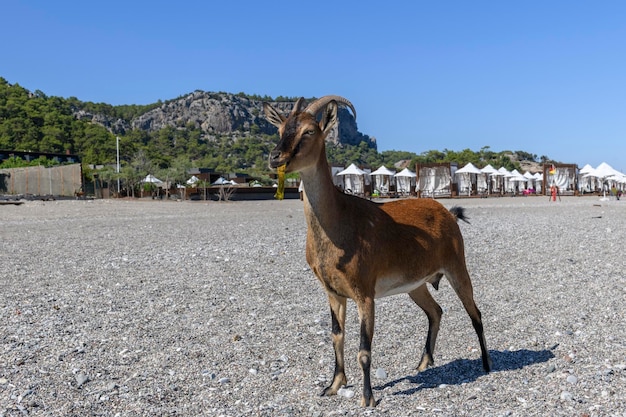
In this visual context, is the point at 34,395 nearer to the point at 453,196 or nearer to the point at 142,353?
the point at 142,353

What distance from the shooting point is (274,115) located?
16.4ft

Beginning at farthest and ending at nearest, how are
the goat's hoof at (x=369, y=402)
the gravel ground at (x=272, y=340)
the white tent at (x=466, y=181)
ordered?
the white tent at (x=466, y=181) → the gravel ground at (x=272, y=340) → the goat's hoof at (x=369, y=402)

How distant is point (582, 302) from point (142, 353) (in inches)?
259

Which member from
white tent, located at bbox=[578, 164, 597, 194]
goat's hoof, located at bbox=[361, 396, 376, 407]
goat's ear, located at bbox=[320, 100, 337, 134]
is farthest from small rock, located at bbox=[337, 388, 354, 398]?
white tent, located at bbox=[578, 164, 597, 194]

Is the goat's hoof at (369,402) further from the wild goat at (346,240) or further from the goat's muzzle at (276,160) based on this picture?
the goat's muzzle at (276,160)

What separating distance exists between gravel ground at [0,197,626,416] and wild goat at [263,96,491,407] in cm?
60

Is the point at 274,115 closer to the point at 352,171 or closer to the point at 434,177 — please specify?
the point at 352,171

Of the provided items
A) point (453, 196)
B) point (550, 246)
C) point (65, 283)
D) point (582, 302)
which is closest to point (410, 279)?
point (582, 302)

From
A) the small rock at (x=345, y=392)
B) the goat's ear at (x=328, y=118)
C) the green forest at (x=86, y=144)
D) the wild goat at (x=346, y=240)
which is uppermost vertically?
the green forest at (x=86, y=144)

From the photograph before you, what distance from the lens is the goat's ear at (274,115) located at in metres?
4.94

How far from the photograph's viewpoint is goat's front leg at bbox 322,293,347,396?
515cm

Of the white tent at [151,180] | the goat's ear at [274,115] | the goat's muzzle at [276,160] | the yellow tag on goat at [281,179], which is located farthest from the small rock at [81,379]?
the white tent at [151,180]

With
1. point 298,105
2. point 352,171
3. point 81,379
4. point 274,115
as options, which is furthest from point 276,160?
point 352,171

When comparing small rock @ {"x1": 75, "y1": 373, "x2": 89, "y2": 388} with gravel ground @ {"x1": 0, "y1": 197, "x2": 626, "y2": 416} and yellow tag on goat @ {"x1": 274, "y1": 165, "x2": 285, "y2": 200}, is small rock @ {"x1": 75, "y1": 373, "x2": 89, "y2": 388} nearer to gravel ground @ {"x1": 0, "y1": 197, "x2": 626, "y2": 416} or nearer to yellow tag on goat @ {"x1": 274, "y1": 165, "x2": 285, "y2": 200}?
gravel ground @ {"x1": 0, "y1": 197, "x2": 626, "y2": 416}
